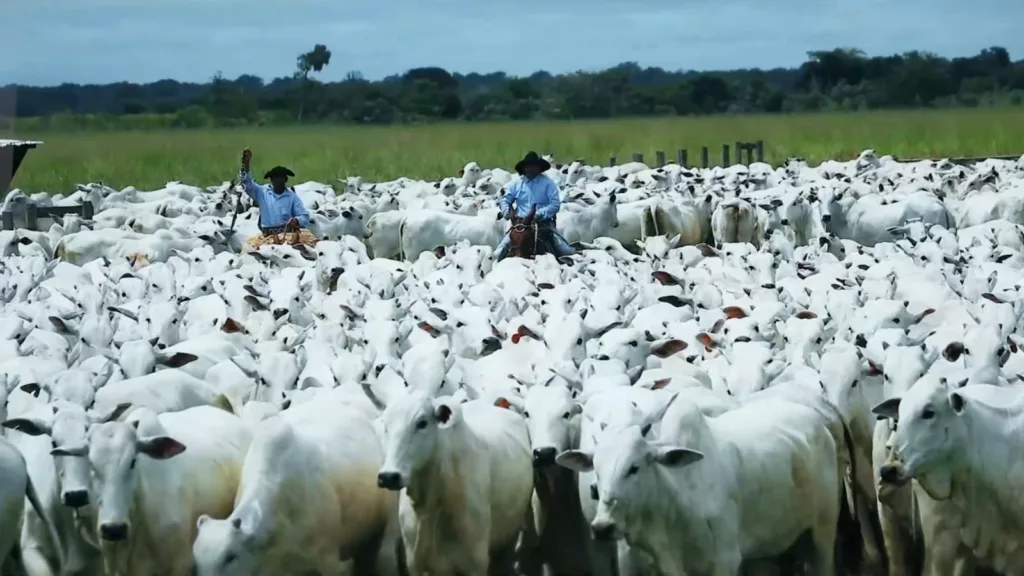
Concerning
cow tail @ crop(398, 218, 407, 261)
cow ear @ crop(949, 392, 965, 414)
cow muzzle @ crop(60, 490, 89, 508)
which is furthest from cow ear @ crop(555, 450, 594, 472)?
cow tail @ crop(398, 218, 407, 261)

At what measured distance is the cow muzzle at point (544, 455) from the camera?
882 cm

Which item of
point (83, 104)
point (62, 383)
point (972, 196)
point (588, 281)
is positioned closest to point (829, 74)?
point (83, 104)

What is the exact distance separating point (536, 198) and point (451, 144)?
39.0 metres

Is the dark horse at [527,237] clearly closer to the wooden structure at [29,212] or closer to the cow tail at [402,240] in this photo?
the cow tail at [402,240]

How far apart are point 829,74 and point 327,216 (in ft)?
240

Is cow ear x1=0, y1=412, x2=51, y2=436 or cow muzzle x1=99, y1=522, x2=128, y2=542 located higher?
cow ear x1=0, y1=412, x2=51, y2=436

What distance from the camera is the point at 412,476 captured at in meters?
8.35

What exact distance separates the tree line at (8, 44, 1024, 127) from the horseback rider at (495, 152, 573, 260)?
54727 mm

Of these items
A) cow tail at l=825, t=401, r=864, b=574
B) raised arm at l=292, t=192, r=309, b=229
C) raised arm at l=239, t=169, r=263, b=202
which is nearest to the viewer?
cow tail at l=825, t=401, r=864, b=574

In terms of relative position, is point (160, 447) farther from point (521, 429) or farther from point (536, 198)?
point (536, 198)

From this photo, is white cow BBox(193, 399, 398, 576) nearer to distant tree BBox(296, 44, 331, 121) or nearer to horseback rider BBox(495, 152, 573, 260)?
horseback rider BBox(495, 152, 573, 260)

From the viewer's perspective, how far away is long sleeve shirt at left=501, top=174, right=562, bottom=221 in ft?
59.6

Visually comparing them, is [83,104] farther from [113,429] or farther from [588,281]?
[113,429]

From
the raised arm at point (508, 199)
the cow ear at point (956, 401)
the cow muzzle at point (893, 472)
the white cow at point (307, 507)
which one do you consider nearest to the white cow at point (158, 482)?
the white cow at point (307, 507)
